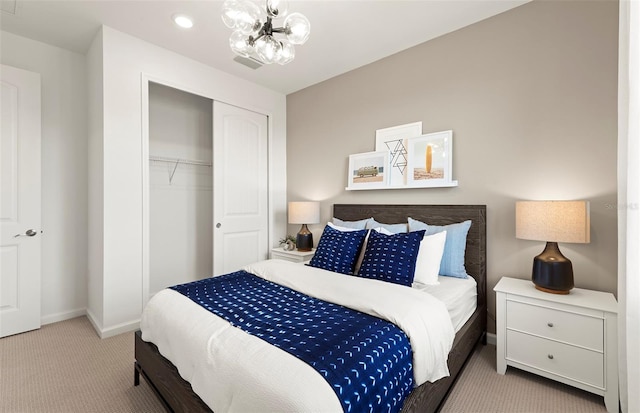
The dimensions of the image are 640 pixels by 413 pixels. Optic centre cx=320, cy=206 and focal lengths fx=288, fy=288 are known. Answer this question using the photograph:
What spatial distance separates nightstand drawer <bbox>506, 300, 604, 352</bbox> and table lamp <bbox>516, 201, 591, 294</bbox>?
16 centimetres

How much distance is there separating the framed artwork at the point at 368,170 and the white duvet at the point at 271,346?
135 cm

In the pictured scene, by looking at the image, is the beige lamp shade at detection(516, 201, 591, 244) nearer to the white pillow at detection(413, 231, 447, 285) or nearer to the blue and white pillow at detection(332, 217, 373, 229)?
the white pillow at detection(413, 231, 447, 285)

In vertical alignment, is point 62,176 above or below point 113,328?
above

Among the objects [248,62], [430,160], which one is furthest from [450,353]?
[248,62]

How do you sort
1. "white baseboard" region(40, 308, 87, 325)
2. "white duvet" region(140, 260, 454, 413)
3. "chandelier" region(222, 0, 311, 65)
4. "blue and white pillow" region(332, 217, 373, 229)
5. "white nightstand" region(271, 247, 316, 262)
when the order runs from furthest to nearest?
"white nightstand" region(271, 247, 316, 262) → "blue and white pillow" region(332, 217, 373, 229) → "white baseboard" region(40, 308, 87, 325) → "chandelier" region(222, 0, 311, 65) → "white duvet" region(140, 260, 454, 413)

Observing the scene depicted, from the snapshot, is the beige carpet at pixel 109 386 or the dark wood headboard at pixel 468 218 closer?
the beige carpet at pixel 109 386

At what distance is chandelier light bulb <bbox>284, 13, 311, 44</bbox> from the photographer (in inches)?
65.2

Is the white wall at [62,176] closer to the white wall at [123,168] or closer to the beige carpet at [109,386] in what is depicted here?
the white wall at [123,168]

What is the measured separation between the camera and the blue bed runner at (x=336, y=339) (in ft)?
3.53

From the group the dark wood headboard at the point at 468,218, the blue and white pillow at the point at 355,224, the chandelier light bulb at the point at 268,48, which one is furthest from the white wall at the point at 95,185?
the dark wood headboard at the point at 468,218

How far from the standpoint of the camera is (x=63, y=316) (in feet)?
9.61

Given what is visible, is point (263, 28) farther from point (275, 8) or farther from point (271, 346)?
point (271, 346)

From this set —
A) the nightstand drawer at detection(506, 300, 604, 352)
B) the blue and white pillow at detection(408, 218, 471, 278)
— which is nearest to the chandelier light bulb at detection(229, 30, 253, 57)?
the blue and white pillow at detection(408, 218, 471, 278)

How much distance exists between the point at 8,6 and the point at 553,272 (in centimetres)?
450
